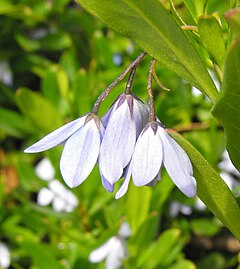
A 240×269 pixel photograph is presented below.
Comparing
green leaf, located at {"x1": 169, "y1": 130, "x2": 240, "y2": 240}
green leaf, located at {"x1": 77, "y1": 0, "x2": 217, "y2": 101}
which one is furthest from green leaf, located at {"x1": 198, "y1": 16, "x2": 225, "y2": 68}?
green leaf, located at {"x1": 169, "y1": 130, "x2": 240, "y2": 240}

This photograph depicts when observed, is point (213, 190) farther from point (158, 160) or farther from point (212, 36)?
point (212, 36)

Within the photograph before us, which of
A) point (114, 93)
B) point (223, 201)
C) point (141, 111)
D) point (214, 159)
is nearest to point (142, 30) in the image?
point (141, 111)

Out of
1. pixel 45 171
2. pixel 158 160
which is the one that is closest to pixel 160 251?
pixel 45 171

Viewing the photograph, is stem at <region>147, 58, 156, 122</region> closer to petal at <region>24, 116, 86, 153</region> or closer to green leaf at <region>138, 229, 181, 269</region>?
petal at <region>24, 116, 86, 153</region>

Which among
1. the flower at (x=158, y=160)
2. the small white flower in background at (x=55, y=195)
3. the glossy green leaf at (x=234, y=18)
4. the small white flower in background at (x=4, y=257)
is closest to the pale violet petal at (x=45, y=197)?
the small white flower in background at (x=55, y=195)

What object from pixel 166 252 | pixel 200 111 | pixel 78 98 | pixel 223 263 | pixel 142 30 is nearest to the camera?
pixel 142 30

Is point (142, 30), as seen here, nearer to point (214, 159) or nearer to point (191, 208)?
point (214, 159)

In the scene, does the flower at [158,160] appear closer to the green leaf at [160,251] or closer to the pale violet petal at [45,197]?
the green leaf at [160,251]
